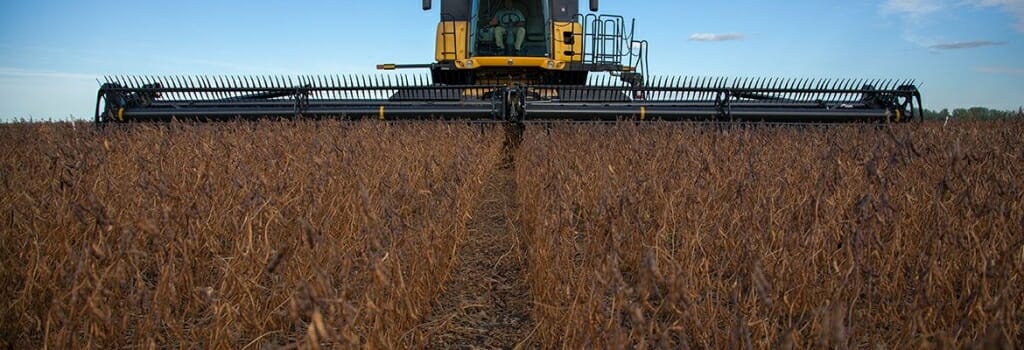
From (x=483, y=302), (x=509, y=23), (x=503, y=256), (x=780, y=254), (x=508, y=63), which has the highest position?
(x=509, y=23)

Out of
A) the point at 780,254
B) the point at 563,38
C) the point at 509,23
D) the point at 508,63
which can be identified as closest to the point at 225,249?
the point at 780,254

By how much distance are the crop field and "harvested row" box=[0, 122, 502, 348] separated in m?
0.02

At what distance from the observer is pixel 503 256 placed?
10.5ft

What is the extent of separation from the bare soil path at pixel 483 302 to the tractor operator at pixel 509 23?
17.3ft

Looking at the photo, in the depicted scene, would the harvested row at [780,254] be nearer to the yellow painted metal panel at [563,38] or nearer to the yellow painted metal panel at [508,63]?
the yellow painted metal panel at [508,63]

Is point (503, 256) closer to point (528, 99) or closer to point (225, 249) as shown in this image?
point (225, 249)

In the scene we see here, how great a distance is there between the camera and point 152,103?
7.96m

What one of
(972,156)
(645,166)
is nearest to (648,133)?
(645,166)

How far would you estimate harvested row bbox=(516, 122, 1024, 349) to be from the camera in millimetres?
1693

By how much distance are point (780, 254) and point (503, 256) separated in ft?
4.24

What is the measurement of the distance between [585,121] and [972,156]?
468 cm

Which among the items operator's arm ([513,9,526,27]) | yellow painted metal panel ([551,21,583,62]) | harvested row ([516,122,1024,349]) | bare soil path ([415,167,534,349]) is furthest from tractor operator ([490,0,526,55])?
bare soil path ([415,167,534,349])

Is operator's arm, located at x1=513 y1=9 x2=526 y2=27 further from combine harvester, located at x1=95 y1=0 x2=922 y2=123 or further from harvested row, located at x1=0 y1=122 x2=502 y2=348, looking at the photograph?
harvested row, located at x1=0 y1=122 x2=502 y2=348

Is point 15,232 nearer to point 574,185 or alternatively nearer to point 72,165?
point 72,165
